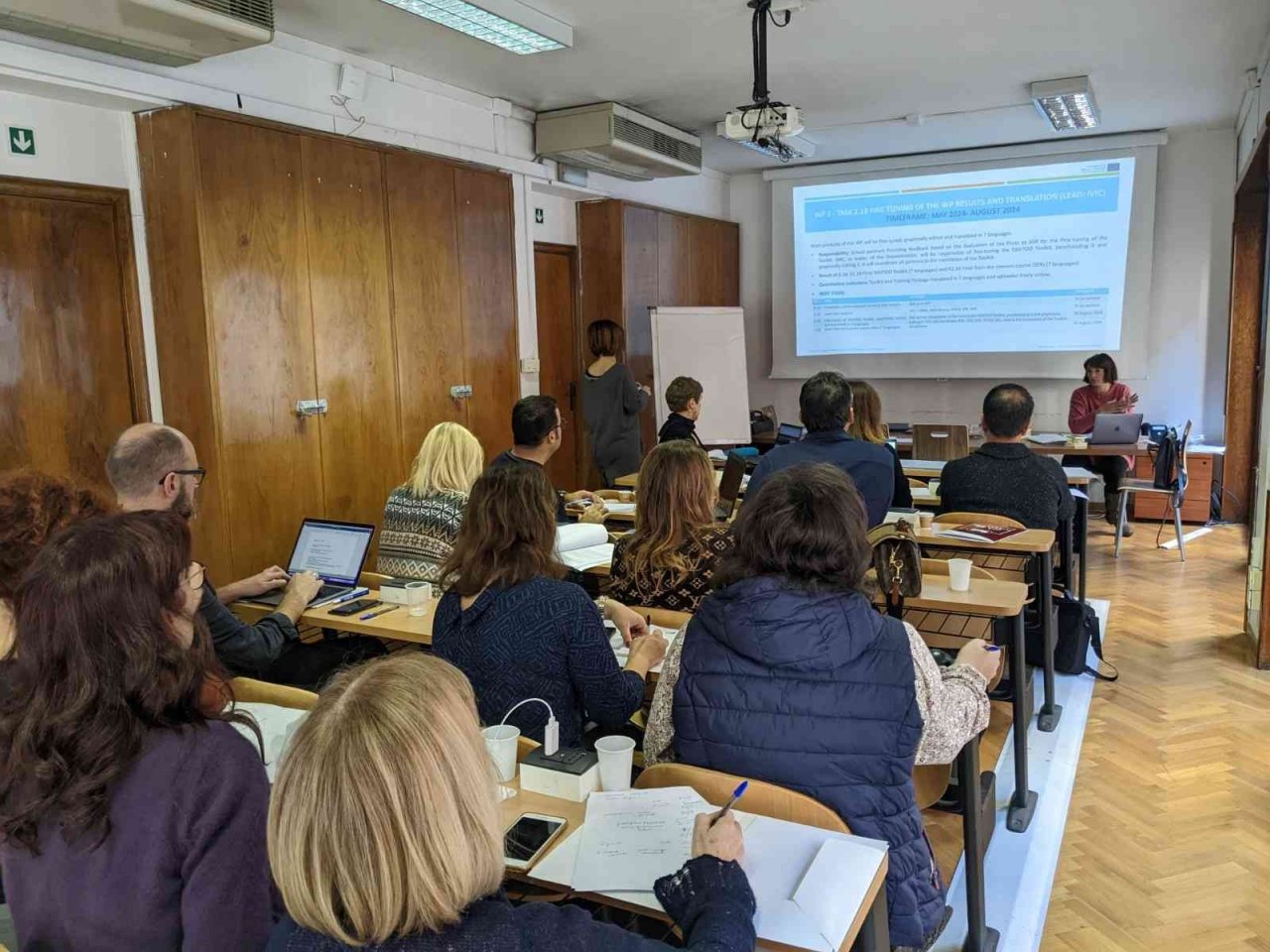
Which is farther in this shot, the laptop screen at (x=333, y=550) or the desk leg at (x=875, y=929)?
the laptop screen at (x=333, y=550)

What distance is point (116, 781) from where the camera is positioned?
122 centimetres

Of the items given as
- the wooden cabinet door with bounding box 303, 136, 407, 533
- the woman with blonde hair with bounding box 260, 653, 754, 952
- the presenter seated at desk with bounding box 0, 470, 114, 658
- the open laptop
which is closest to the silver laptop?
the wooden cabinet door with bounding box 303, 136, 407, 533

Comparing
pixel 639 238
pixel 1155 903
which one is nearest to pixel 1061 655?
pixel 1155 903

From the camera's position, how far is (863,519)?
1.87m

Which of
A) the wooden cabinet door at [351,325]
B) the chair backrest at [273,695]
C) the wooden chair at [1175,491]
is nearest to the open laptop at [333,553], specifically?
the chair backrest at [273,695]

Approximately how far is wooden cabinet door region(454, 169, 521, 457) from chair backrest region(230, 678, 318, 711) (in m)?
3.80

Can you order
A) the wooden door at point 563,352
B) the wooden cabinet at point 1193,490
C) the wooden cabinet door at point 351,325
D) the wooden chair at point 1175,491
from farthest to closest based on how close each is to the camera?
the wooden cabinet at point 1193,490
the wooden door at point 563,352
the wooden chair at point 1175,491
the wooden cabinet door at point 351,325

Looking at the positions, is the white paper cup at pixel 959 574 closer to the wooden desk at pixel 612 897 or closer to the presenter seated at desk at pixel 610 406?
the wooden desk at pixel 612 897

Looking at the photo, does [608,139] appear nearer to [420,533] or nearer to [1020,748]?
[420,533]

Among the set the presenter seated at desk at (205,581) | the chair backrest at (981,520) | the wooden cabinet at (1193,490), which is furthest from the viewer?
the wooden cabinet at (1193,490)

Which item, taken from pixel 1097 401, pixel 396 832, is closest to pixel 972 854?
pixel 396 832

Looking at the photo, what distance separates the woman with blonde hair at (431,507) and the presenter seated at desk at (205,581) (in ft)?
1.39

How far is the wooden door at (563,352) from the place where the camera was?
7.30m

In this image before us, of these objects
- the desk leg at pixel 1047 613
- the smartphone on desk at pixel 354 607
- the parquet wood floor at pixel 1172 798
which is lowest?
the parquet wood floor at pixel 1172 798
